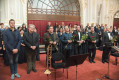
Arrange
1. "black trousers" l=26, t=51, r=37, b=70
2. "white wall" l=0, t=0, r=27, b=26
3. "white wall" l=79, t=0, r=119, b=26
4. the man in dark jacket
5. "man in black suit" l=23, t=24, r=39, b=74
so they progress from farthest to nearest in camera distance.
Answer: "white wall" l=79, t=0, r=119, b=26, "white wall" l=0, t=0, r=27, b=26, "black trousers" l=26, t=51, r=37, b=70, "man in black suit" l=23, t=24, r=39, b=74, the man in dark jacket

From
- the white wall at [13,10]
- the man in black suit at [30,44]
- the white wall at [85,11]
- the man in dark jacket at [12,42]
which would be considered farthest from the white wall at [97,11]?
the man in dark jacket at [12,42]

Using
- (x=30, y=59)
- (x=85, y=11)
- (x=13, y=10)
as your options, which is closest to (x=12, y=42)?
(x=30, y=59)

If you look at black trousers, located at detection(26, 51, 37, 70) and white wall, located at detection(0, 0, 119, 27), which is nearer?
black trousers, located at detection(26, 51, 37, 70)

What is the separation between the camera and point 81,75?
405cm

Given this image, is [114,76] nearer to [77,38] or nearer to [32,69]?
[77,38]

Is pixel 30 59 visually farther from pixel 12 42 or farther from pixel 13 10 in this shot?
pixel 13 10

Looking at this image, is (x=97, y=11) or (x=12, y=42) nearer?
(x=12, y=42)

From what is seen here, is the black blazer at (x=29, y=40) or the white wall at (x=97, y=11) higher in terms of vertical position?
the white wall at (x=97, y=11)

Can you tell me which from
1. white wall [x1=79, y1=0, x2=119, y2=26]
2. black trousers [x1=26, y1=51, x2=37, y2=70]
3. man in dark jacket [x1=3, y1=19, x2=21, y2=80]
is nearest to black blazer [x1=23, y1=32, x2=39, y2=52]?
black trousers [x1=26, y1=51, x2=37, y2=70]

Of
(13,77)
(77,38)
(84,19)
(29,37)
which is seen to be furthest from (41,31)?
(13,77)

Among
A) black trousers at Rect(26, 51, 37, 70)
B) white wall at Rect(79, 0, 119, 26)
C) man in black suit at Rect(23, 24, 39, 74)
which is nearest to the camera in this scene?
man in black suit at Rect(23, 24, 39, 74)

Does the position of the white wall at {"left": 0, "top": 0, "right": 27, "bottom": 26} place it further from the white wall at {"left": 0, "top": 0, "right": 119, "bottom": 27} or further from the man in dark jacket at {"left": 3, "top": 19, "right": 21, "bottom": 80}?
the man in dark jacket at {"left": 3, "top": 19, "right": 21, "bottom": 80}

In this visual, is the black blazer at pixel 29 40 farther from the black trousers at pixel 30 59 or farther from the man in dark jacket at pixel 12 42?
the man in dark jacket at pixel 12 42

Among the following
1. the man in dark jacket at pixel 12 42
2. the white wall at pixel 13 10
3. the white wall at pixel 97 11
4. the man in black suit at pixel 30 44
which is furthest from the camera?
the white wall at pixel 97 11
